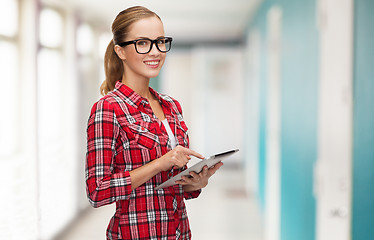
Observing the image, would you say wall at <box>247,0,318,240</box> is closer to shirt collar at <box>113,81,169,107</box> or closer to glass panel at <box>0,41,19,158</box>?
shirt collar at <box>113,81,169,107</box>

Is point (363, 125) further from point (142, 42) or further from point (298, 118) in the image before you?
point (298, 118)

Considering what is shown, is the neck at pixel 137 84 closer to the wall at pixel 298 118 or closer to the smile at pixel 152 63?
the smile at pixel 152 63

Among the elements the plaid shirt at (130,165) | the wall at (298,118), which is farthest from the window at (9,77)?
the plaid shirt at (130,165)

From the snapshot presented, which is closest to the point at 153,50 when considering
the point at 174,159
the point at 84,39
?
the point at 174,159

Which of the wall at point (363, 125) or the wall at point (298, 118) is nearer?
the wall at point (363, 125)

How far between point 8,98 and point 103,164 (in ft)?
7.34

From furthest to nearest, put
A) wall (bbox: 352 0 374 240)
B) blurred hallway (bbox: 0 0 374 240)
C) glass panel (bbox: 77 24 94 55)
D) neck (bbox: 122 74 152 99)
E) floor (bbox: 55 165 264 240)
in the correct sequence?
glass panel (bbox: 77 24 94 55)
floor (bbox: 55 165 264 240)
blurred hallway (bbox: 0 0 374 240)
wall (bbox: 352 0 374 240)
neck (bbox: 122 74 152 99)

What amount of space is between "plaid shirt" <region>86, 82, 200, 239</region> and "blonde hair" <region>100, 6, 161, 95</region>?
0.05 metres

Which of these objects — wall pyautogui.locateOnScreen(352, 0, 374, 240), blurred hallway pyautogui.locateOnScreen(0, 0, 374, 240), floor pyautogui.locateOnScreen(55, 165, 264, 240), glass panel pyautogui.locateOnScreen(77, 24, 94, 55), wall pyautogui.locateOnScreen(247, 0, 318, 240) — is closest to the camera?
wall pyautogui.locateOnScreen(352, 0, 374, 240)

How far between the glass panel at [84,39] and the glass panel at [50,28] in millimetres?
395

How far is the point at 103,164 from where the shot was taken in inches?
37.4

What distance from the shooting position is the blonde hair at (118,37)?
3.25 ft

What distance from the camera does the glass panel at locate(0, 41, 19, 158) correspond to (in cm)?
287

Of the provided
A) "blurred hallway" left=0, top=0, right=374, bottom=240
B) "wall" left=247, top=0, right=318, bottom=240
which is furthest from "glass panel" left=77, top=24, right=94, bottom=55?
"wall" left=247, top=0, right=318, bottom=240
